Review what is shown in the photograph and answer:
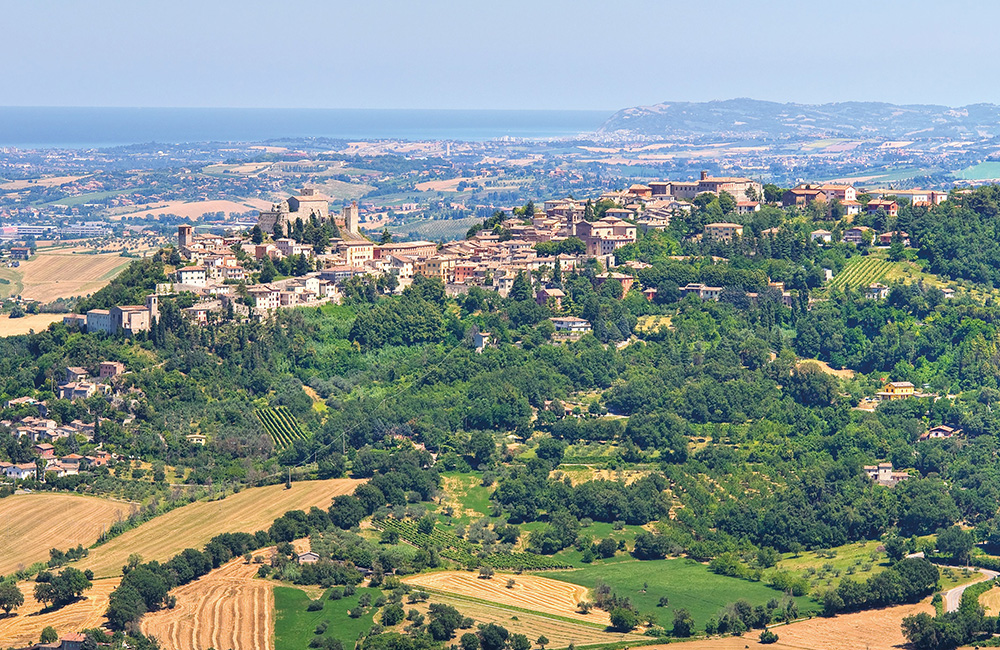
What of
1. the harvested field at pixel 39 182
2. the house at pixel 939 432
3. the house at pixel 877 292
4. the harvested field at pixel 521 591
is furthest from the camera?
the harvested field at pixel 39 182

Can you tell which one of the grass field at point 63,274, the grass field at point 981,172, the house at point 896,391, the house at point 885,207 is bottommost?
the grass field at point 63,274

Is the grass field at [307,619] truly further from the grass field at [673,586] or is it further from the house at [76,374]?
the house at [76,374]

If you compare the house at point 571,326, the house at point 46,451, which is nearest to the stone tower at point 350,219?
the house at point 571,326

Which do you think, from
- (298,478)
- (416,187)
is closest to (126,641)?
(298,478)

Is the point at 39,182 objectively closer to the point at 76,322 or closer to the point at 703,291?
the point at 76,322

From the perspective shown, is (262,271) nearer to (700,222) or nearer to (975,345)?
→ (700,222)

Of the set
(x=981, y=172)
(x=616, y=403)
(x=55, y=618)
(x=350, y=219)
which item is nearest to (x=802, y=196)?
(x=350, y=219)
